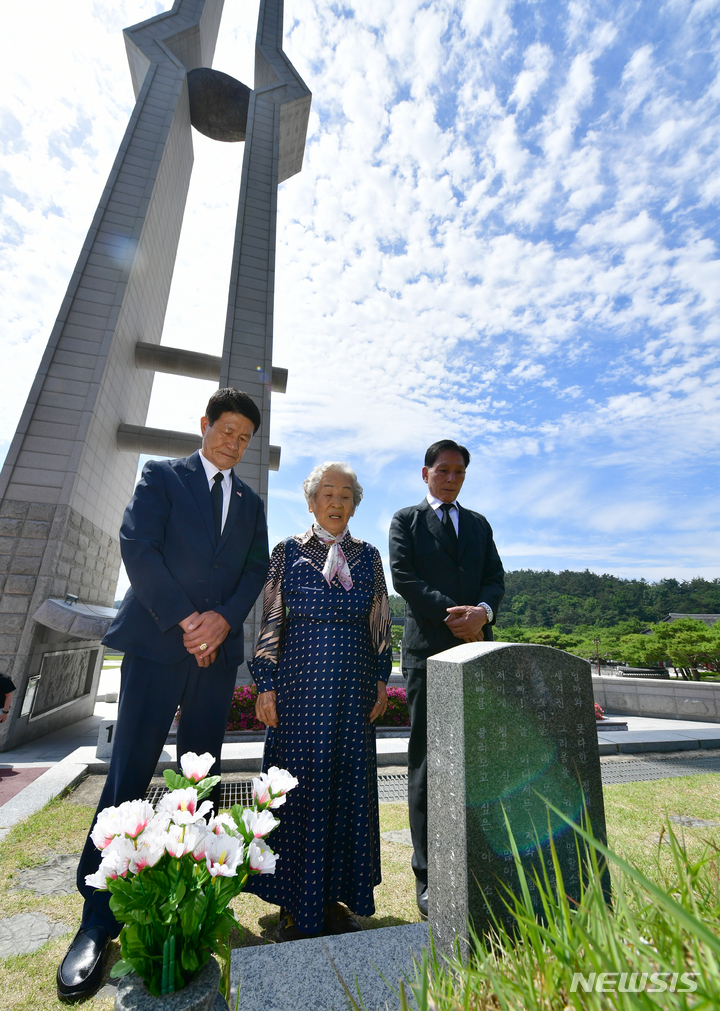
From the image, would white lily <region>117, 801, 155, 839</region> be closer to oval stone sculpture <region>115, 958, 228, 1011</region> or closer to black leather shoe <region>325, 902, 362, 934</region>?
oval stone sculpture <region>115, 958, 228, 1011</region>

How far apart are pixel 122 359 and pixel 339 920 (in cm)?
1124

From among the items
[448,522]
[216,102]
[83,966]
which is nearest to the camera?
[83,966]

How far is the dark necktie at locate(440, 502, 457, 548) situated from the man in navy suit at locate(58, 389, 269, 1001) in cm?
134

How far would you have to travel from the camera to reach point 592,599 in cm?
6469

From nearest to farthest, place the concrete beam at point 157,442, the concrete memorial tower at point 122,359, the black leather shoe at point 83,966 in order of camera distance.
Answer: the black leather shoe at point 83,966
the concrete memorial tower at point 122,359
the concrete beam at point 157,442

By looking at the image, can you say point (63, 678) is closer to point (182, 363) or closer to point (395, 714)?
point (395, 714)

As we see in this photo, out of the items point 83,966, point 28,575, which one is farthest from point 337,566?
point 28,575

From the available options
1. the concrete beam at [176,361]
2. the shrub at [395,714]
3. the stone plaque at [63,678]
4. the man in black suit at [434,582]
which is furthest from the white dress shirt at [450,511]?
the concrete beam at [176,361]

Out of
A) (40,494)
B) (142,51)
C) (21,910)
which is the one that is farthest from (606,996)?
(142,51)

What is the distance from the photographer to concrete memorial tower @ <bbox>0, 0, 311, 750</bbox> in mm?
7992

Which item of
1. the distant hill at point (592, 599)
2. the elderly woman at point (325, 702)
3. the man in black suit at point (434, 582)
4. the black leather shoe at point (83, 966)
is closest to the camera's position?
the black leather shoe at point (83, 966)

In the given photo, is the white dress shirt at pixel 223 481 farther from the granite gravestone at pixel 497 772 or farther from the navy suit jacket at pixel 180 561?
the granite gravestone at pixel 497 772

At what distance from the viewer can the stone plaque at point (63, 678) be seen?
820cm

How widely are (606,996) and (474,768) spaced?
46.3 inches
